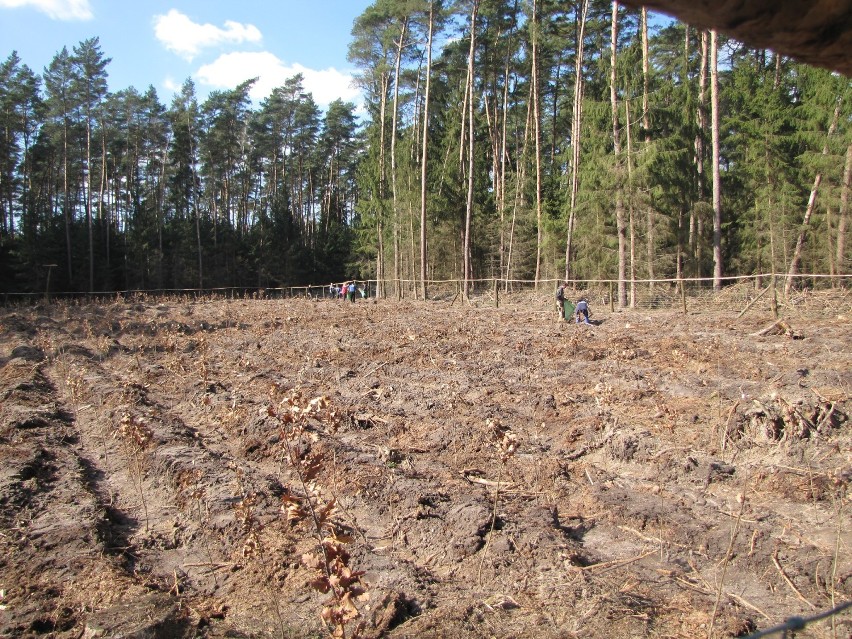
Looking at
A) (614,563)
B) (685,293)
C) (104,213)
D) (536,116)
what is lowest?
(614,563)

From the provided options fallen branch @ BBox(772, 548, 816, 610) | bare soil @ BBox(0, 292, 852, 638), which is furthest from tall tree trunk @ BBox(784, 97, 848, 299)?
fallen branch @ BBox(772, 548, 816, 610)

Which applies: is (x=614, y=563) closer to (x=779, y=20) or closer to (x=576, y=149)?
(x=779, y=20)

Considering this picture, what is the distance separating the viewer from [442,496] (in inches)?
210

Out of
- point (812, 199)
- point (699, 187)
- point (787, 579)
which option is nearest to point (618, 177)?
point (699, 187)

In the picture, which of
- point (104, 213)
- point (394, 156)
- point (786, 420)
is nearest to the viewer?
point (786, 420)

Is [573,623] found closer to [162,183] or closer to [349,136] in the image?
[162,183]

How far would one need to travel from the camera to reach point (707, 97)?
2928cm

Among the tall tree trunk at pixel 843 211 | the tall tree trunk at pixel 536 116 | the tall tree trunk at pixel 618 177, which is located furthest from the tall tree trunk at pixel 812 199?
the tall tree trunk at pixel 536 116

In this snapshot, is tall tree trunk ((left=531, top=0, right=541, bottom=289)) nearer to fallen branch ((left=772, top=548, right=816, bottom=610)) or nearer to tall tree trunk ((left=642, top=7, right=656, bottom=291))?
tall tree trunk ((left=642, top=7, right=656, bottom=291))

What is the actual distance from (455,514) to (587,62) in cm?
3475

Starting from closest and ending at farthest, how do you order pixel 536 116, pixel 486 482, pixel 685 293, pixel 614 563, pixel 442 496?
pixel 614 563 → pixel 442 496 → pixel 486 482 → pixel 685 293 → pixel 536 116

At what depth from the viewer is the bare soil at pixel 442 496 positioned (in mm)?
3662

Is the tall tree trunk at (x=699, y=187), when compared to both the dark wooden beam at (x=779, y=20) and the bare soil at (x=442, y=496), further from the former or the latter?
the dark wooden beam at (x=779, y=20)

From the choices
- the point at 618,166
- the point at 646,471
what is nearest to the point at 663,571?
the point at 646,471
